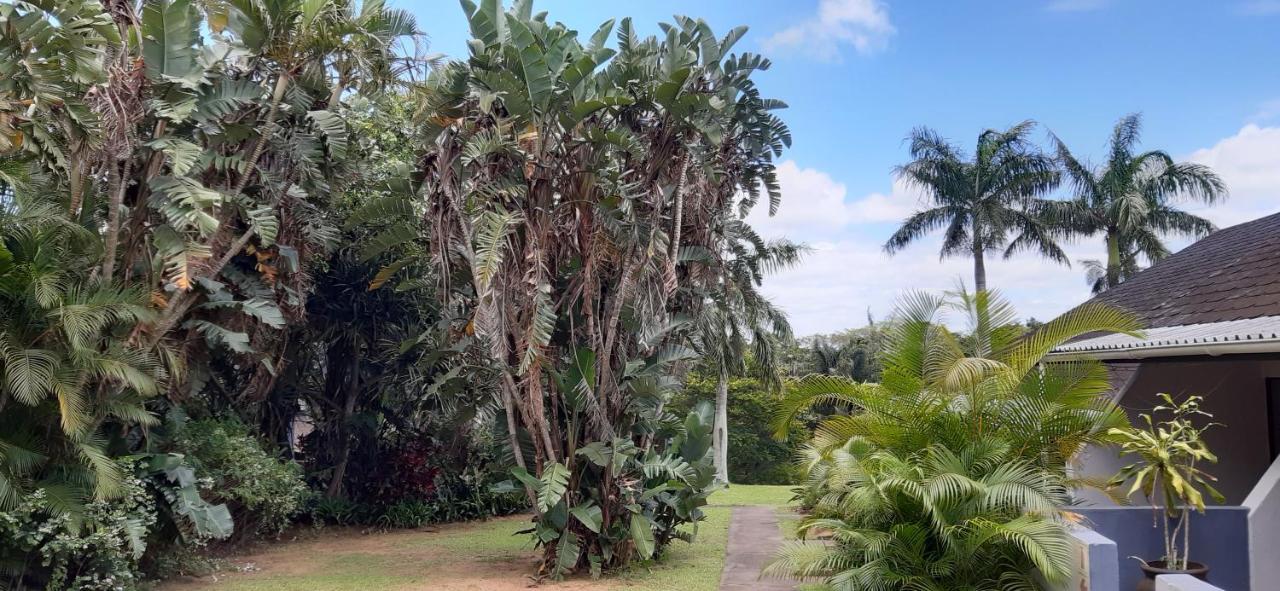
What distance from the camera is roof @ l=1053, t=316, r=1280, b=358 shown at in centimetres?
696

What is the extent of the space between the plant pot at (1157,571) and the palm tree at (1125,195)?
990 inches

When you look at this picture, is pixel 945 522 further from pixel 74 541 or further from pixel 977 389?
pixel 74 541

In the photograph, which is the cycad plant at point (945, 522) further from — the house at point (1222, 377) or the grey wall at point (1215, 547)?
the house at point (1222, 377)

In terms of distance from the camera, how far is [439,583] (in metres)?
10.3

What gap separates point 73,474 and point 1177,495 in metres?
9.75

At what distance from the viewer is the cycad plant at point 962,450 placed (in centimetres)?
734

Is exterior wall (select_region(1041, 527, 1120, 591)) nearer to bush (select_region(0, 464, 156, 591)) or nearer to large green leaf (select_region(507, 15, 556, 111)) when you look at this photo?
large green leaf (select_region(507, 15, 556, 111))

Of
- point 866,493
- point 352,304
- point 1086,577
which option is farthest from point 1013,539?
point 352,304

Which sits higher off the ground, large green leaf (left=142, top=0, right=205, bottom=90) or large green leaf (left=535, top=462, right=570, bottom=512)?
large green leaf (left=142, top=0, right=205, bottom=90)

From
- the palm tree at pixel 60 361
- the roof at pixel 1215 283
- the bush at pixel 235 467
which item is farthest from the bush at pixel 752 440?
the palm tree at pixel 60 361

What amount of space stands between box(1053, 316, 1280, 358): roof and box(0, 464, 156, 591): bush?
9.53m

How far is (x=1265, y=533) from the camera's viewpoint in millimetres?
7160

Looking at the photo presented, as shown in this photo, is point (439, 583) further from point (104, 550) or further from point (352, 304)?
point (352, 304)

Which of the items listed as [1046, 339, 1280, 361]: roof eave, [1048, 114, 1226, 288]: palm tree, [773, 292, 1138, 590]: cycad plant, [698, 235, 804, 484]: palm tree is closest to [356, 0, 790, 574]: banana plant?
[773, 292, 1138, 590]: cycad plant
